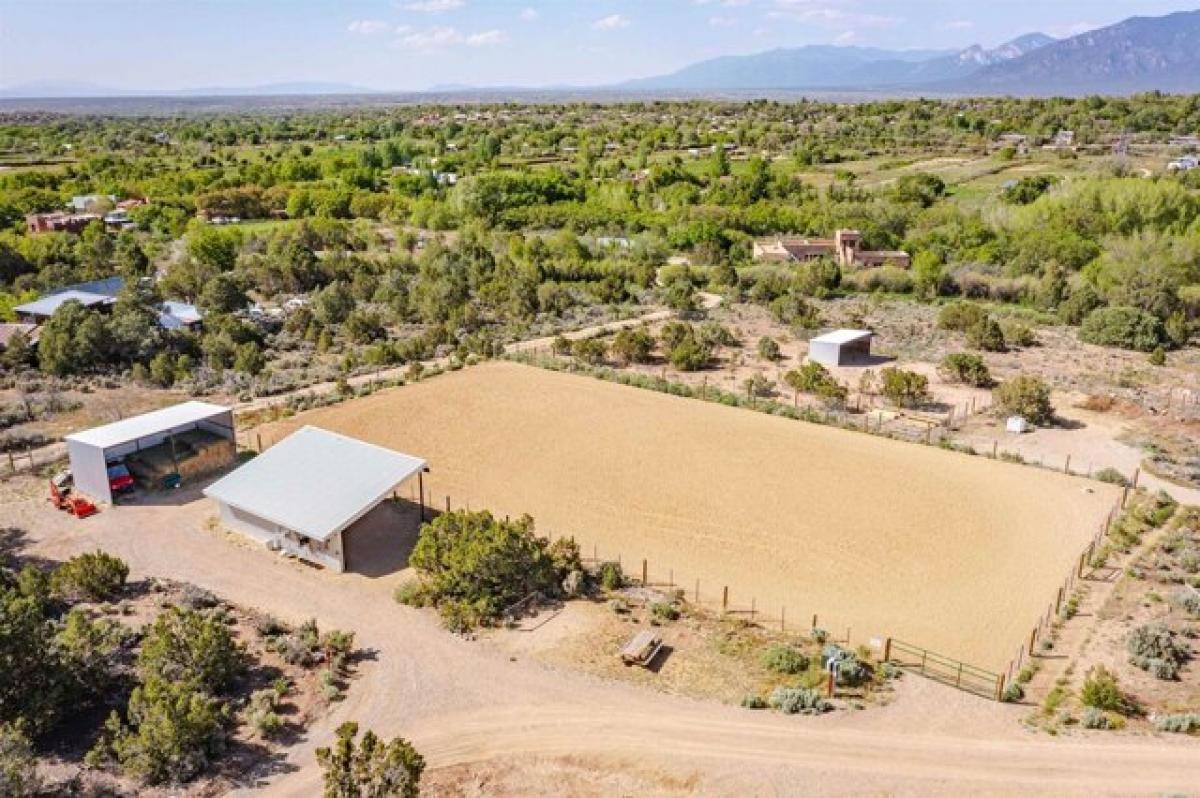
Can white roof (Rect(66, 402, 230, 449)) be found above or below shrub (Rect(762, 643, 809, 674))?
above

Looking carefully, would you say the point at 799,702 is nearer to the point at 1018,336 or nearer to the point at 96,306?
the point at 1018,336

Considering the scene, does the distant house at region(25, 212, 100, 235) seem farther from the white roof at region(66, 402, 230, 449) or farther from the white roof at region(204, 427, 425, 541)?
the white roof at region(204, 427, 425, 541)

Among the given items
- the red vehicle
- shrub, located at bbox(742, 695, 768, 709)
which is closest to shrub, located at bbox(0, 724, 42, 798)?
shrub, located at bbox(742, 695, 768, 709)

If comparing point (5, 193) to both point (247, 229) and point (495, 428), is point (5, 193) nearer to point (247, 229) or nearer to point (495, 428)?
point (247, 229)

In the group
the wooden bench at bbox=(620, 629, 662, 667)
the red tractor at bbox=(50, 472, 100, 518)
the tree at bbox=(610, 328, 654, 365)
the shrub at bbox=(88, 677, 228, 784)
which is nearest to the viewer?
the shrub at bbox=(88, 677, 228, 784)

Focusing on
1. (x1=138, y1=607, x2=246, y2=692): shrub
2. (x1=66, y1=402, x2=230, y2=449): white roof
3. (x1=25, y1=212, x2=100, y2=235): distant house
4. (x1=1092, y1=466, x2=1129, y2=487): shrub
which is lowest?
(x1=1092, y1=466, x2=1129, y2=487): shrub

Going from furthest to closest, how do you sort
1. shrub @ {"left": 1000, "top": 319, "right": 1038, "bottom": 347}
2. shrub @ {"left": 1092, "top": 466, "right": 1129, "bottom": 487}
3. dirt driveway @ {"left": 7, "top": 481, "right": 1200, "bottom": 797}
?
shrub @ {"left": 1000, "top": 319, "right": 1038, "bottom": 347}
shrub @ {"left": 1092, "top": 466, "right": 1129, "bottom": 487}
dirt driveway @ {"left": 7, "top": 481, "right": 1200, "bottom": 797}
